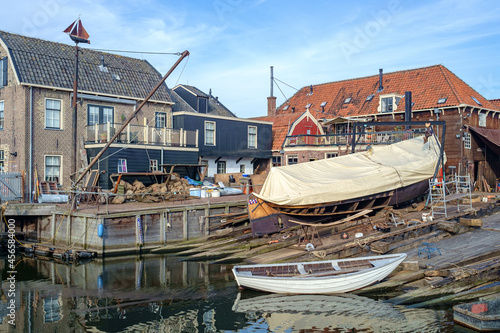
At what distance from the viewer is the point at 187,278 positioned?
17281 millimetres

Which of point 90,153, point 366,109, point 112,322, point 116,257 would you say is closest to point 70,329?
point 112,322


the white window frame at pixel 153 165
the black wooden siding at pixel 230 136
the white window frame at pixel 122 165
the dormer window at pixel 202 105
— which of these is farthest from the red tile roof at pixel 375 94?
the white window frame at pixel 122 165

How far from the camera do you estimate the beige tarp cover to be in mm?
19219

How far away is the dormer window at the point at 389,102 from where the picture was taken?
116 feet

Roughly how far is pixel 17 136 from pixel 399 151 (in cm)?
2157

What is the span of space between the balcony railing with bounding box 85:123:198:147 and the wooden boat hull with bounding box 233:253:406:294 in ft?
45.6

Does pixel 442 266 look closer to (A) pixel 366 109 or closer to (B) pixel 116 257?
(B) pixel 116 257

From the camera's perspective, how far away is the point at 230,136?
34.1 meters

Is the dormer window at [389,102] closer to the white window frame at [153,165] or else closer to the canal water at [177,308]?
the white window frame at [153,165]

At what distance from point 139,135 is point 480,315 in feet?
68.2

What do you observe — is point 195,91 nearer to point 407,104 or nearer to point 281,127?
point 281,127

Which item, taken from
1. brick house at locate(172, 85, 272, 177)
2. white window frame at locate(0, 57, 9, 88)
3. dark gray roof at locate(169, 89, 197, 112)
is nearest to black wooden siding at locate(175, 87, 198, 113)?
brick house at locate(172, 85, 272, 177)

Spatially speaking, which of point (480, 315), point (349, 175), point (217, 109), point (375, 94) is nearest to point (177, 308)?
point (480, 315)

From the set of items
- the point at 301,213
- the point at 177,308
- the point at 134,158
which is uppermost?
the point at 134,158
